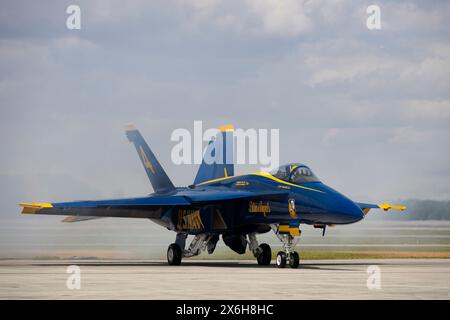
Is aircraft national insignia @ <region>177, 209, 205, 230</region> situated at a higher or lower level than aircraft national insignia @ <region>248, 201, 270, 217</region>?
lower

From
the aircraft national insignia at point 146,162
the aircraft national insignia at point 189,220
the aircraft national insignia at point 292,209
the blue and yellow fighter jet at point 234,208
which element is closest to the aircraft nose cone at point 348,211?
the blue and yellow fighter jet at point 234,208

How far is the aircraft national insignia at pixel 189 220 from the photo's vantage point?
2812 cm

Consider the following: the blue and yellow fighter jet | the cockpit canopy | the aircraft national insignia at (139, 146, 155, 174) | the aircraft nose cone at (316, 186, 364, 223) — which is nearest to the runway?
the aircraft nose cone at (316, 186, 364, 223)

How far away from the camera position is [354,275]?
2095 centimetres

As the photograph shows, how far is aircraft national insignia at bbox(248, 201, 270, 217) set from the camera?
25656 millimetres

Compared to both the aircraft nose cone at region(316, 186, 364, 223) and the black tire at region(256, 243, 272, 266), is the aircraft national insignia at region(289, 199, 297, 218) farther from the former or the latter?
the black tire at region(256, 243, 272, 266)

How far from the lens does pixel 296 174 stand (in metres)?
24.9

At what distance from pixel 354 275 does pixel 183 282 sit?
4.71 m

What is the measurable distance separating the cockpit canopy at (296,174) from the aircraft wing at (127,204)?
55 centimetres

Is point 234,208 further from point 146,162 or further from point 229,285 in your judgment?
point 229,285

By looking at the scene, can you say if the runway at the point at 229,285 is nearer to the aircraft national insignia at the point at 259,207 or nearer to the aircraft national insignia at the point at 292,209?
the aircraft national insignia at the point at 292,209

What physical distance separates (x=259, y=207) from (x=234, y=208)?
4.71 ft

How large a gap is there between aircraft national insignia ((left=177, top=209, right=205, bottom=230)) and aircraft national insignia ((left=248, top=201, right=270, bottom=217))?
7.20 ft
